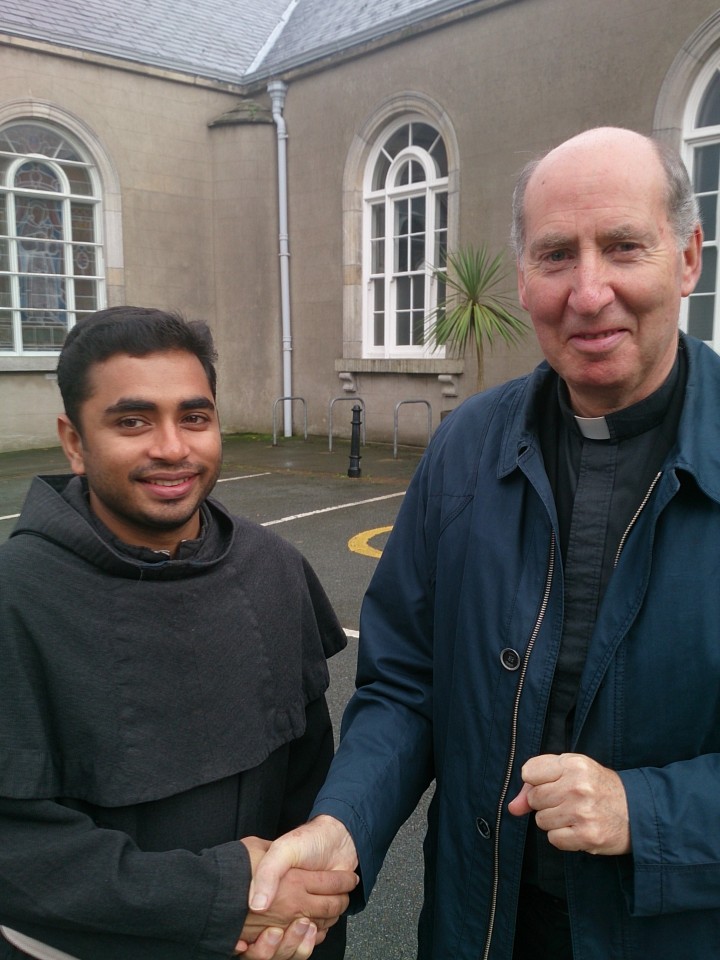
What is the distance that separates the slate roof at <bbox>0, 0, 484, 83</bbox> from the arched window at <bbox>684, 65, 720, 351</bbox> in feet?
12.6

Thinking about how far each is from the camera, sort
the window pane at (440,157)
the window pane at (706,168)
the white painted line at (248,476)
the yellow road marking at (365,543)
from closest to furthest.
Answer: the yellow road marking at (365,543)
the window pane at (706,168)
the white painted line at (248,476)
the window pane at (440,157)

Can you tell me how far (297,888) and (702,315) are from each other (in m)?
10.1


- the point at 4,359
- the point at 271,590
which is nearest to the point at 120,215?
the point at 4,359

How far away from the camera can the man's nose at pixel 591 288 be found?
1.50 m

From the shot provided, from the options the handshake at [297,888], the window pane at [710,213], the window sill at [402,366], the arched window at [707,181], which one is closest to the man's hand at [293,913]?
the handshake at [297,888]

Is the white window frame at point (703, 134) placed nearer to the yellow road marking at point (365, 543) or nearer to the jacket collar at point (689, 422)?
the yellow road marking at point (365, 543)

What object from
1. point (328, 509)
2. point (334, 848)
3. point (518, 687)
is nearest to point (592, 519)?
point (518, 687)

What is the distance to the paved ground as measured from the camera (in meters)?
2.72

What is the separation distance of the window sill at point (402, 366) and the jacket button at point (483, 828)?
10.9 meters

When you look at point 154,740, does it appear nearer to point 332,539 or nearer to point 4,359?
point 332,539

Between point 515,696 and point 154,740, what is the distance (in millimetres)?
660

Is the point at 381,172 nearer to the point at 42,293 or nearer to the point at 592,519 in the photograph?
the point at 42,293

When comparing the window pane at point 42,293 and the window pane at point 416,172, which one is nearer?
the window pane at point 416,172

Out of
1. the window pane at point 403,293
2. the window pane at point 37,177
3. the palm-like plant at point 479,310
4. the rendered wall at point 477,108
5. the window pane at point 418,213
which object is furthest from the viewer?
the window pane at point 403,293
